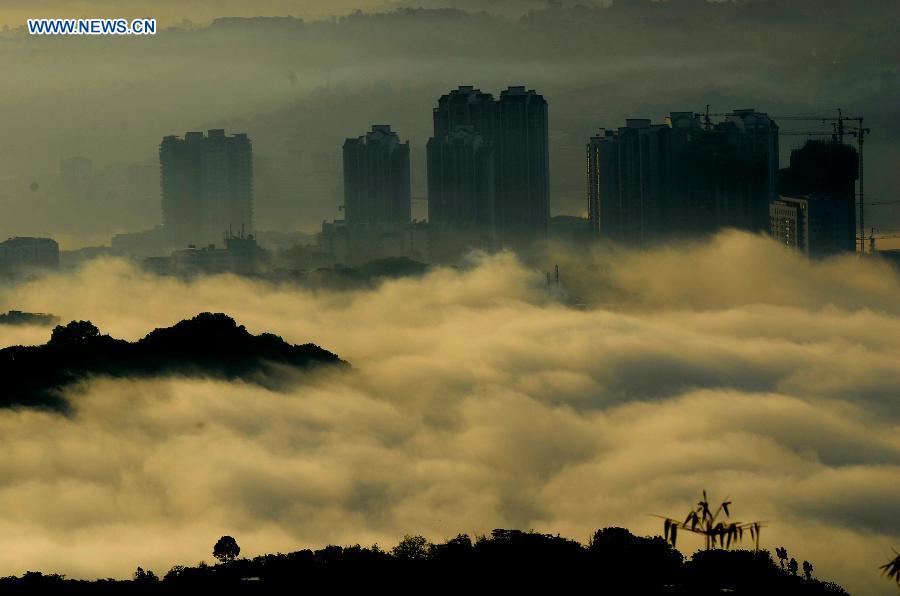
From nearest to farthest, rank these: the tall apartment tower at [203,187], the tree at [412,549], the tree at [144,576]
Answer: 1. the tree at [144,576]
2. the tree at [412,549]
3. the tall apartment tower at [203,187]

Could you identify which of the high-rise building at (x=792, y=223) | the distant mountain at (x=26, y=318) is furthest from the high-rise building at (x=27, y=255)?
the high-rise building at (x=792, y=223)

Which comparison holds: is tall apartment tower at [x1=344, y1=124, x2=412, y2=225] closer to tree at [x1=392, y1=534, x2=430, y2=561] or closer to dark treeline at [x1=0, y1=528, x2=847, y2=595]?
tree at [x1=392, y1=534, x2=430, y2=561]

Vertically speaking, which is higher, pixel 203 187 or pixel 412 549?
pixel 203 187

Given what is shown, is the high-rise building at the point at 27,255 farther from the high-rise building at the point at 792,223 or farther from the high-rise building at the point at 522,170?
the high-rise building at the point at 792,223

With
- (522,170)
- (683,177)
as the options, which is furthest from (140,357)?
(522,170)

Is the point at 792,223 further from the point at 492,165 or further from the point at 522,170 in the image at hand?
the point at 492,165

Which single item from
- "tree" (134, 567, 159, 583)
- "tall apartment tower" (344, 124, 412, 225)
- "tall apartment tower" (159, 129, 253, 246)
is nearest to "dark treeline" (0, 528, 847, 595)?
"tree" (134, 567, 159, 583)
